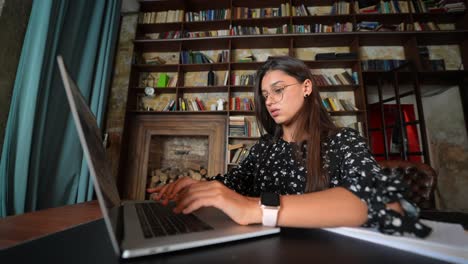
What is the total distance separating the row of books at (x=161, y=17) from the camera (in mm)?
2971

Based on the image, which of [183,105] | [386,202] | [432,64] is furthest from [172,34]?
[432,64]

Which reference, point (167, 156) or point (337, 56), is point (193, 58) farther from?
point (337, 56)

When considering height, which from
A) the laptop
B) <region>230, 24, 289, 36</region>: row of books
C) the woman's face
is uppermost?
<region>230, 24, 289, 36</region>: row of books

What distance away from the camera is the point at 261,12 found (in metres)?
2.90

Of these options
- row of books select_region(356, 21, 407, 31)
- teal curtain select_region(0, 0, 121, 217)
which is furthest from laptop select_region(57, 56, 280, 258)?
row of books select_region(356, 21, 407, 31)

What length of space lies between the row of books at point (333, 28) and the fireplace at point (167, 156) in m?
1.71

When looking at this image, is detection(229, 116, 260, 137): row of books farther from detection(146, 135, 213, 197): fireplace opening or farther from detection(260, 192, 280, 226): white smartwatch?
detection(260, 192, 280, 226): white smartwatch

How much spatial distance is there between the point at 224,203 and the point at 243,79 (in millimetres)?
2446

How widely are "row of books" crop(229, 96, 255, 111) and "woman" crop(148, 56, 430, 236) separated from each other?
4.31 feet

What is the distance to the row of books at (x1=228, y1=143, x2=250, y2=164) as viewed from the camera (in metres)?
2.50

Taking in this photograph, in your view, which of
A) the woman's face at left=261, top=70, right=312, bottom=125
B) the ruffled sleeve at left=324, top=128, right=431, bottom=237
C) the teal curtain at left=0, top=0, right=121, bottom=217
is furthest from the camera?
the teal curtain at left=0, top=0, right=121, bottom=217

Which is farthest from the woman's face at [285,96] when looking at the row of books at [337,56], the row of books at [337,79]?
the row of books at [337,56]

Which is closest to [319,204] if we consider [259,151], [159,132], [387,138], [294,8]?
[259,151]

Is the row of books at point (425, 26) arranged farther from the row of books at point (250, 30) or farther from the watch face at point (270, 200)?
the watch face at point (270, 200)
